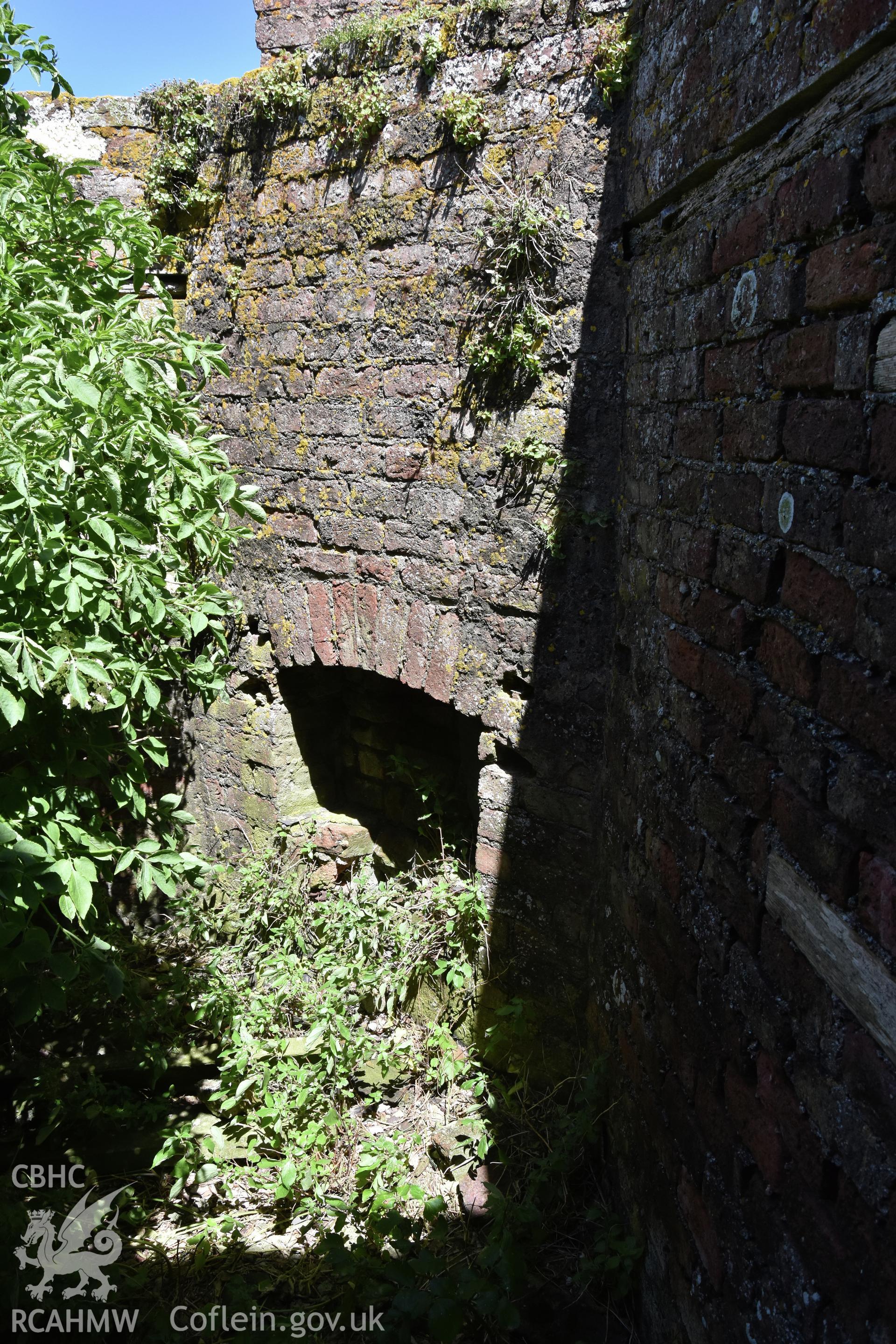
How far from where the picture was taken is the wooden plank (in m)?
1.07

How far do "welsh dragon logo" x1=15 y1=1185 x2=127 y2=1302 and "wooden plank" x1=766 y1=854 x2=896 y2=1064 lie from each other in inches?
85.3

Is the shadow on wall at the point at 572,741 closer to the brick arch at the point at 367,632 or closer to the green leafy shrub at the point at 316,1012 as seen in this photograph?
the green leafy shrub at the point at 316,1012

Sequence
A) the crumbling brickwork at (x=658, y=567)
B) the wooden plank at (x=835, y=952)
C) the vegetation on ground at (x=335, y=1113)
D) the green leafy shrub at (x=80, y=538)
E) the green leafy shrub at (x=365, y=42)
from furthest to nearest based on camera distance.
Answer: the green leafy shrub at (x=365, y=42) → the vegetation on ground at (x=335, y=1113) → the green leafy shrub at (x=80, y=538) → the crumbling brickwork at (x=658, y=567) → the wooden plank at (x=835, y=952)

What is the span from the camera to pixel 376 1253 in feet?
8.14

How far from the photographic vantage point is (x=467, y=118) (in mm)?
2859

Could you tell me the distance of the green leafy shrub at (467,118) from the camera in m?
2.86

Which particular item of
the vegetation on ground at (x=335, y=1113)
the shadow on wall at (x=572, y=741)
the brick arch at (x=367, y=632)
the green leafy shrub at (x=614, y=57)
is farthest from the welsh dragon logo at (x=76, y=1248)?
the green leafy shrub at (x=614, y=57)

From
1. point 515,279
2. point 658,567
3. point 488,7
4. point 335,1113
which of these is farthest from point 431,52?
point 335,1113

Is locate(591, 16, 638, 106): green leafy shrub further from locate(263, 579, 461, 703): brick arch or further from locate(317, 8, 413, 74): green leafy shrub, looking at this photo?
locate(263, 579, 461, 703): brick arch

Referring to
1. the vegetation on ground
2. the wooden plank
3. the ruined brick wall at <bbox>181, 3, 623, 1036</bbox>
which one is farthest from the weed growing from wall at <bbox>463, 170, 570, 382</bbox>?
the wooden plank

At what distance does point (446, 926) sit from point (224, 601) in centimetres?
149

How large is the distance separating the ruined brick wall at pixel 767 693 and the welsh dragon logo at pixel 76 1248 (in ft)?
5.11

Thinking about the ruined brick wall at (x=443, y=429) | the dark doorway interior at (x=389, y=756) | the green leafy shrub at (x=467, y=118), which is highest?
the green leafy shrub at (x=467, y=118)

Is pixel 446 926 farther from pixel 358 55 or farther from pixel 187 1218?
pixel 358 55
